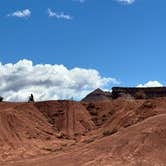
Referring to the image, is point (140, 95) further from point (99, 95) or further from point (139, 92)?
point (99, 95)

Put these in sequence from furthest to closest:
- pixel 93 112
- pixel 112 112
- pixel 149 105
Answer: pixel 93 112
pixel 112 112
pixel 149 105

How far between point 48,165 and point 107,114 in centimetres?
2129

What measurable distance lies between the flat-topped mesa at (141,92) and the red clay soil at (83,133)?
1425cm

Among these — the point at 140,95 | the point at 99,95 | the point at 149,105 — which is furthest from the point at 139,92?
the point at 149,105

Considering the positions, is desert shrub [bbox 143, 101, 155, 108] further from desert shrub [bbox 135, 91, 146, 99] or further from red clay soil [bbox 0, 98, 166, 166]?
desert shrub [bbox 135, 91, 146, 99]

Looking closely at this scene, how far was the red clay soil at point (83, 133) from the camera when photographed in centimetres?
3584

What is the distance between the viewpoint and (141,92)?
249ft

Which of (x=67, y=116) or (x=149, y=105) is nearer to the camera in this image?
(x=149, y=105)

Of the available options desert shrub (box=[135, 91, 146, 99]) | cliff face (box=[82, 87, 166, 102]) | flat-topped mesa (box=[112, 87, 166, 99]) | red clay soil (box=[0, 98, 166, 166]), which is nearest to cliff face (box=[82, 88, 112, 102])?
cliff face (box=[82, 87, 166, 102])

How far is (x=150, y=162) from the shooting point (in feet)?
112

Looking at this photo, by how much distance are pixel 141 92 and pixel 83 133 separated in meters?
25.7

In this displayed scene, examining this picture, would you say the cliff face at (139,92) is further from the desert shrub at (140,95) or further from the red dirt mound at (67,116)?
the red dirt mound at (67,116)

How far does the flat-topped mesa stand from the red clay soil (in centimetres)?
1425

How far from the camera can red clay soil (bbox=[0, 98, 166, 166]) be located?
35.8m
